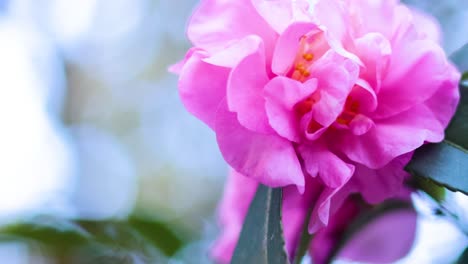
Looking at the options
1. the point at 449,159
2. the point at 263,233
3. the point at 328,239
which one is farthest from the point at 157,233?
the point at 449,159

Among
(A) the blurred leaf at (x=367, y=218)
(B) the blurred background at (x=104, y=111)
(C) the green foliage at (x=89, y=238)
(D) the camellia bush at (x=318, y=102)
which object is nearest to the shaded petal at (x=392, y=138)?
(D) the camellia bush at (x=318, y=102)

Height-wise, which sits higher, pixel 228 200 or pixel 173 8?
pixel 228 200

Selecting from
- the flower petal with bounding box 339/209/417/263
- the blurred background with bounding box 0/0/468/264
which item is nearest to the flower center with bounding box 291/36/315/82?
the flower petal with bounding box 339/209/417/263

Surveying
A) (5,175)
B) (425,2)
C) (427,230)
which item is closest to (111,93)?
(5,175)

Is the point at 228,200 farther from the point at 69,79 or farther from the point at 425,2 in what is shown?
the point at 69,79

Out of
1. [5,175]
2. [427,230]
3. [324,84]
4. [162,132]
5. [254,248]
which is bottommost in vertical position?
[162,132]

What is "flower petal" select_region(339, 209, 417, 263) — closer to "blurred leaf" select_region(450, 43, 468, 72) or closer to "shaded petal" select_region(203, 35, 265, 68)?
"blurred leaf" select_region(450, 43, 468, 72)
